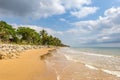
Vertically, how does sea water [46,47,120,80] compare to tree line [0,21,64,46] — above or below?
below

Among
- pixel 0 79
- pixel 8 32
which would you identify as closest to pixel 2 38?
pixel 8 32

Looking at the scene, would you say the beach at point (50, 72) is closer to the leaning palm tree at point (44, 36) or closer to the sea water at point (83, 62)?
the sea water at point (83, 62)

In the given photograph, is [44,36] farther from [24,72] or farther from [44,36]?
[24,72]

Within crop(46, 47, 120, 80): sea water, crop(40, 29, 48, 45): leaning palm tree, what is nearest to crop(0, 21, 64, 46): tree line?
crop(40, 29, 48, 45): leaning palm tree

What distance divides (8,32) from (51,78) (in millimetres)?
68410

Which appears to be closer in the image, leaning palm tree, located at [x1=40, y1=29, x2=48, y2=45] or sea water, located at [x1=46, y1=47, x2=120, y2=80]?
sea water, located at [x1=46, y1=47, x2=120, y2=80]

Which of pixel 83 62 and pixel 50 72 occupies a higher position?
pixel 83 62

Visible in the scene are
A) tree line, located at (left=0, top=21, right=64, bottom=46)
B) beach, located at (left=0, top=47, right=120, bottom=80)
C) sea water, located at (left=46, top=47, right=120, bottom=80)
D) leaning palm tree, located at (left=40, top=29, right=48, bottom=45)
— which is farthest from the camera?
leaning palm tree, located at (left=40, top=29, right=48, bottom=45)

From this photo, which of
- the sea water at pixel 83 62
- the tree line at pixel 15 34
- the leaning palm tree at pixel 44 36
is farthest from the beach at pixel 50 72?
the leaning palm tree at pixel 44 36

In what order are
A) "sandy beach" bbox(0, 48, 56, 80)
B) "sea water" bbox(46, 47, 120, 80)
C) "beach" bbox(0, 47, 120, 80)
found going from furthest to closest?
"sea water" bbox(46, 47, 120, 80), "beach" bbox(0, 47, 120, 80), "sandy beach" bbox(0, 48, 56, 80)

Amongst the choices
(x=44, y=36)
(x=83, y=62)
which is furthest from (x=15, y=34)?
(x=83, y=62)

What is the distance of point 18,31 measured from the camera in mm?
85188

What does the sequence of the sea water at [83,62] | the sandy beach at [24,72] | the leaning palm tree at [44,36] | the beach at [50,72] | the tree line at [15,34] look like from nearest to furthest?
the sandy beach at [24,72], the beach at [50,72], the sea water at [83,62], the tree line at [15,34], the leaning palm tree at [44,36]

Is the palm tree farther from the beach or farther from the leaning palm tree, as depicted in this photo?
the beach
